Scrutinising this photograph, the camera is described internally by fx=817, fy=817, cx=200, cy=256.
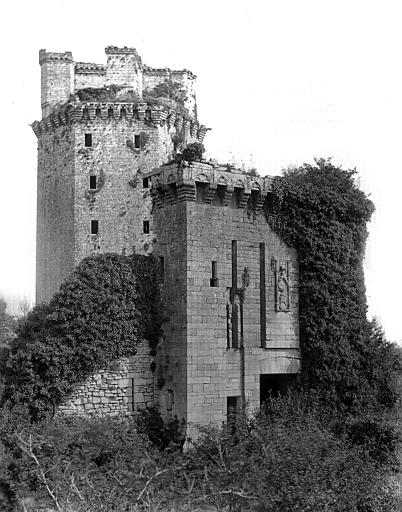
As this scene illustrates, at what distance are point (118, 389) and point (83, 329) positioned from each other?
1746 mm

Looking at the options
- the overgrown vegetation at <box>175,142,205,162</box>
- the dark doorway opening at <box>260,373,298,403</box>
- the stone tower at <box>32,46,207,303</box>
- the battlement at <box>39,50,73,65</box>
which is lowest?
the dark doorway opening at <box>260,373,298,403</box>

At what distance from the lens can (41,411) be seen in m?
19.0

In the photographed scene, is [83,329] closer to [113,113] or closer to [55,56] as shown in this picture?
[113,113]

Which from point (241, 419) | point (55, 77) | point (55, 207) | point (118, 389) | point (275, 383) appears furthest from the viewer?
point (55, 77)

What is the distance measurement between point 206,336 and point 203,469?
3.24 meters

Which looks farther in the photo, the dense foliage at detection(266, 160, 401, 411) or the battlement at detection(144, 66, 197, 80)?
the battlement at detection(144, 66, 197, 80)

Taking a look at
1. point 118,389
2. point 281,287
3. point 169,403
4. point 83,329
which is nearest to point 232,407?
point 169,403

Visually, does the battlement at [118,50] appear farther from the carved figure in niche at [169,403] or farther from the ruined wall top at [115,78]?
the carved figure in niche at [169,403]

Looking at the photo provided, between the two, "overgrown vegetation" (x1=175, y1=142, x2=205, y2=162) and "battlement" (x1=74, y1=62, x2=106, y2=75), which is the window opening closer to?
"overgrown vegetation" (x1=175, y1=142, x2=205, y2=162)

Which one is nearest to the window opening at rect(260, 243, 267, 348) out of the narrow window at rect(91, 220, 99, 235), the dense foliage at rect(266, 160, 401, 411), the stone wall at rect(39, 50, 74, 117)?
the dense foliage at rect(266, 160, 401, 411)

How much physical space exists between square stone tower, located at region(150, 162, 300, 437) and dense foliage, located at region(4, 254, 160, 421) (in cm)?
64

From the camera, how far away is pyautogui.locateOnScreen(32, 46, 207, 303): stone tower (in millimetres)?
45250

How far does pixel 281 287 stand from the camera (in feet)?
71.7

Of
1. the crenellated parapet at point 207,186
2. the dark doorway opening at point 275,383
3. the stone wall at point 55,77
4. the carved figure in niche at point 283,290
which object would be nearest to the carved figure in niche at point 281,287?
the carved figure in niche at point 283,290
